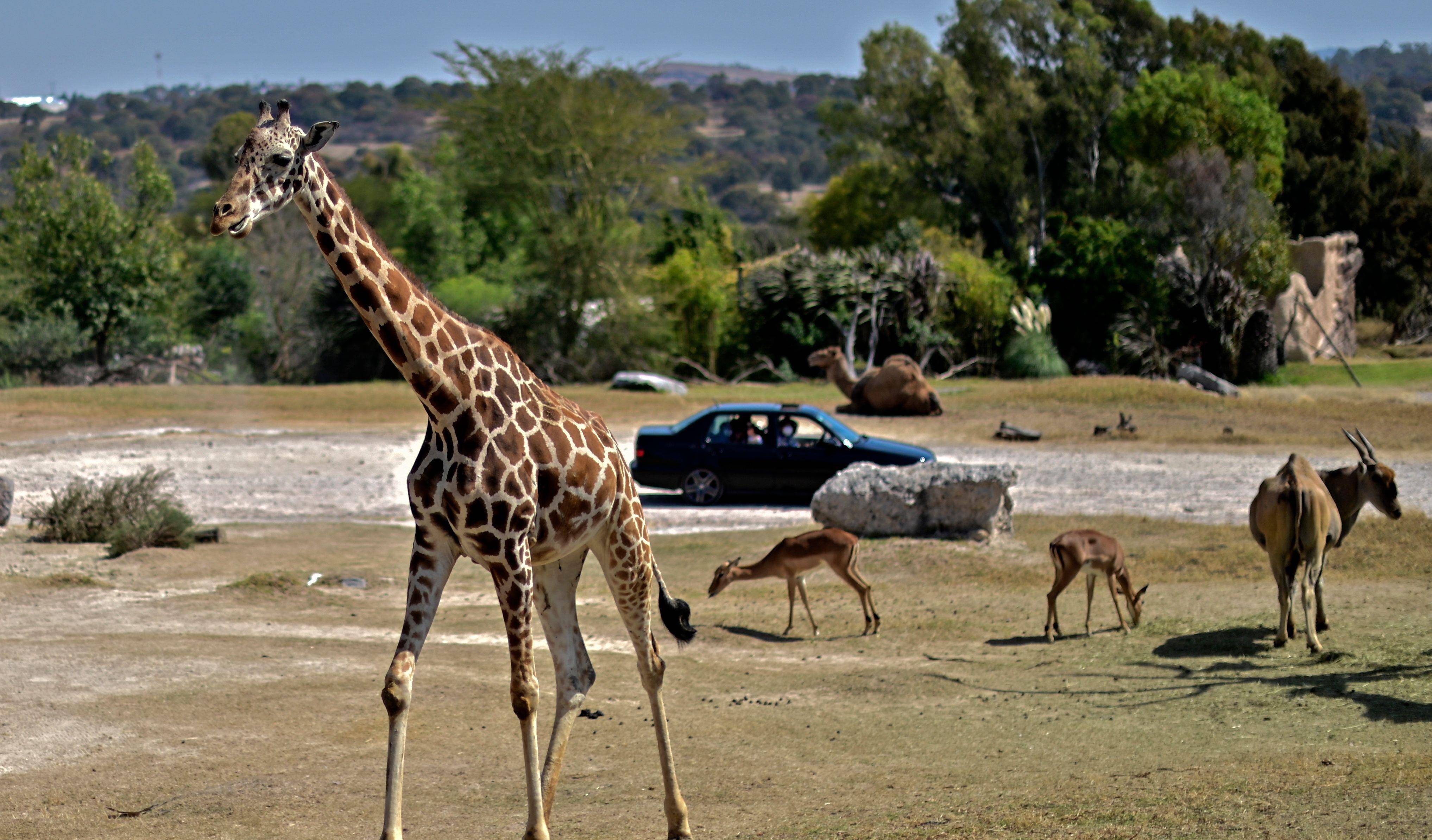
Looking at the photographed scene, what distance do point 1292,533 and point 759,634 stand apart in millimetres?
4358

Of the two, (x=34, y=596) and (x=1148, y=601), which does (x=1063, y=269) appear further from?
(x=34, y=596)

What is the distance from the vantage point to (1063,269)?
3934 centimetres

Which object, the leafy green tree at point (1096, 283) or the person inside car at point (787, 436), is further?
the leafy green tree at point (1096, 283)

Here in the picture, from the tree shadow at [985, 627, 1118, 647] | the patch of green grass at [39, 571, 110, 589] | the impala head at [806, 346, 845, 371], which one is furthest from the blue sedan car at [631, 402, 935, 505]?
the impala head at [806, 346, 845, 371]

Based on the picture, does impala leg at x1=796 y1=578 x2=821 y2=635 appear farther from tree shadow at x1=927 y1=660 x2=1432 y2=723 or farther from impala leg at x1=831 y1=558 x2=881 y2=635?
tree shadow at x1=927 y1=660 x2=1432 y2=723

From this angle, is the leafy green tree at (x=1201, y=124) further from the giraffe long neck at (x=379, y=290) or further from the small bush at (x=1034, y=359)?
the giraffe long neck at (x=379, y=290)

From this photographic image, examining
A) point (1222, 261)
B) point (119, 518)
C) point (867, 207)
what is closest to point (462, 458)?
point (119, 518)

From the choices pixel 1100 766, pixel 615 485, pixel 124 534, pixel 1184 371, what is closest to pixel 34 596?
pixel 124 534

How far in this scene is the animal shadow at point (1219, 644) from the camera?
1018 cm

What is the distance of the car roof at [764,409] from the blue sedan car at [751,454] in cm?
2

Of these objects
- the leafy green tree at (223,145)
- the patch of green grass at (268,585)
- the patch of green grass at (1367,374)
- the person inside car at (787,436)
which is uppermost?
the leafy green tree at (223,145)

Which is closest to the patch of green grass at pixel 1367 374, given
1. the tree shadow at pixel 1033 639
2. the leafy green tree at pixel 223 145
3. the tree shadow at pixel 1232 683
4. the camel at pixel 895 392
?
the camel at pixel 895 392

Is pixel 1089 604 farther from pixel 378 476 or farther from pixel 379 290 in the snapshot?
pixel 378 476

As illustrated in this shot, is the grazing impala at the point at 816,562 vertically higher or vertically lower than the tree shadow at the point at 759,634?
higher
